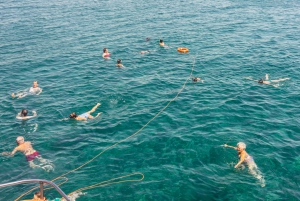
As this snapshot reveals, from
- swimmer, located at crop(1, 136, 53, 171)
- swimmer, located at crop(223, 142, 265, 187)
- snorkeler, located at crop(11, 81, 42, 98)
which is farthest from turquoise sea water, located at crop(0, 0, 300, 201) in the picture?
snorkeler, located at crop(11, 81, 42, 98)

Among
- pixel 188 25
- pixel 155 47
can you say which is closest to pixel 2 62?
pixel 155 47

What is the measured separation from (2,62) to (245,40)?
32852 millimetres

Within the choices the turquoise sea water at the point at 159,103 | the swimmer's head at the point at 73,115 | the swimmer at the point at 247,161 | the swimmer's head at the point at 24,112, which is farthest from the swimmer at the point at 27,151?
the swimmer at the point at 247,161

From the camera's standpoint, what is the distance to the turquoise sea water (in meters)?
17.2

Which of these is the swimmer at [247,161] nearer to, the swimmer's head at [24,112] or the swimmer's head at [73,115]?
the swimmer's head at [73,115]

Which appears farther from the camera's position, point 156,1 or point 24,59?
→ point 156,1

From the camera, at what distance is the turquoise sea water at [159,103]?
56.5 feet

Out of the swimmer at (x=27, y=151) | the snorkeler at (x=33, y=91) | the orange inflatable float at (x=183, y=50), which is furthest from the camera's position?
the orange inflatable float at (x=183, y=50)

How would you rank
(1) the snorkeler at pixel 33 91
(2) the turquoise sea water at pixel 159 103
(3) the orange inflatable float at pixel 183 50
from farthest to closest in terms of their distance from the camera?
(3) the orange inflatable float at pixel 183 50
(1) the snorkeler at pixel 33 91
(2) the turquoise sea water at pixel 159 103

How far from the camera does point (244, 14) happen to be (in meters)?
53.8

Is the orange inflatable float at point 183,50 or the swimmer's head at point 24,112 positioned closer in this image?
the swimmer's head at point 24,112

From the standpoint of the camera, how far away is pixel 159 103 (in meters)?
25.7

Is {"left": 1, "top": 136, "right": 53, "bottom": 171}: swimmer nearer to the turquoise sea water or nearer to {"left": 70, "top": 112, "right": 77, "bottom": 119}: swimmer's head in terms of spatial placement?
the turquoise sea water

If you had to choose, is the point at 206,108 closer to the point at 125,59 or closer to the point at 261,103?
the point at 261,103
